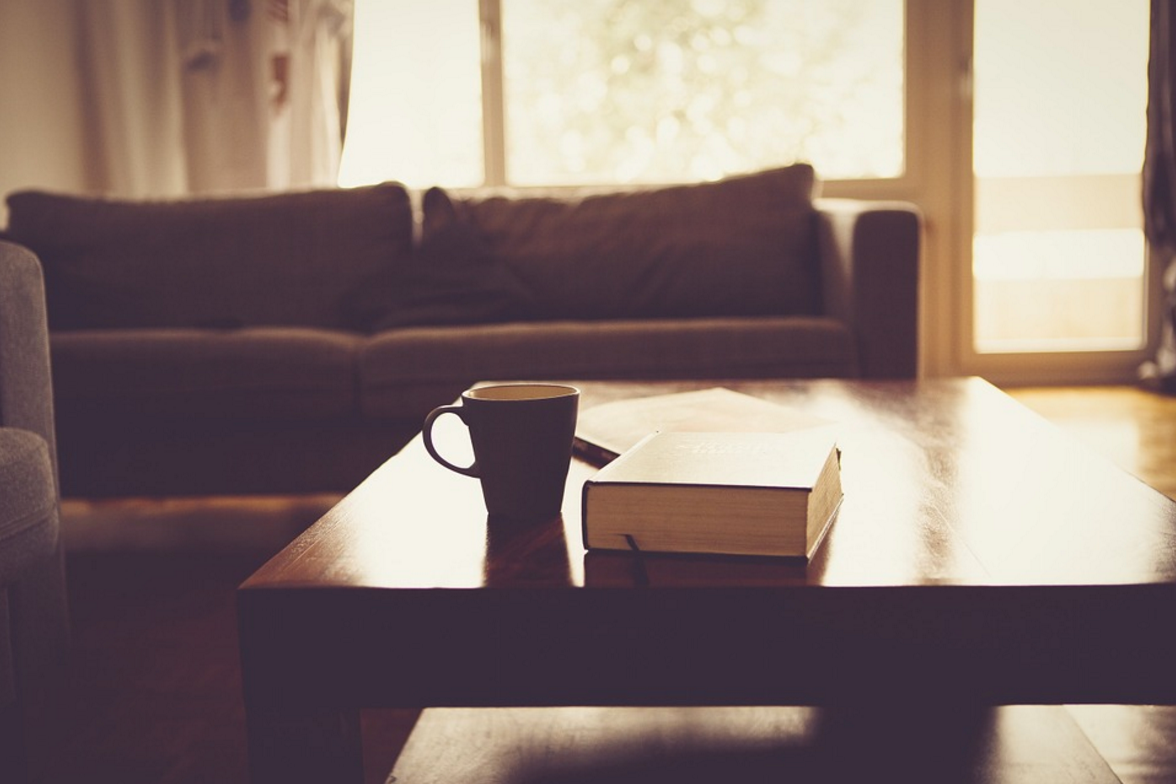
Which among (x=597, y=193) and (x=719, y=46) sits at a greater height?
(x=719, y=46)

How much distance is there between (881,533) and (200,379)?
5.41 feet

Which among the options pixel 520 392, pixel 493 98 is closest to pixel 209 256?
pixel 493 98

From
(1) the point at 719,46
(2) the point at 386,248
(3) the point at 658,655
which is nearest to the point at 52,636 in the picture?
(3) the point at 658,655

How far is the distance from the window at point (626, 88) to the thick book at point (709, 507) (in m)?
3.52

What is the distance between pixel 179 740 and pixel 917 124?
11.6 ft

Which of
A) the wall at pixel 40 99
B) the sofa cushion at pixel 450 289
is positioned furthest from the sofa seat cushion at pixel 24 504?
the wall at pixel 40 99

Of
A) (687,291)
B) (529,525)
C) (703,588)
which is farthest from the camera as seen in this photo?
(687,291)

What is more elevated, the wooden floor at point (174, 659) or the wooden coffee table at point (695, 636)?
the wooden coffee table at point (695, 636)

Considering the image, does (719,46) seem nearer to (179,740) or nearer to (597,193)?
(597,193)

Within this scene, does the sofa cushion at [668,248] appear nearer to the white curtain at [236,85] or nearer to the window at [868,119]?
the white curtain at [236,85]

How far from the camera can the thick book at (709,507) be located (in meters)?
0.66

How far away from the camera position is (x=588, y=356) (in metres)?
2.12

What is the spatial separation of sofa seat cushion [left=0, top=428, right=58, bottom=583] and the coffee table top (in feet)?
1.41

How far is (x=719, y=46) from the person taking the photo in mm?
4020
